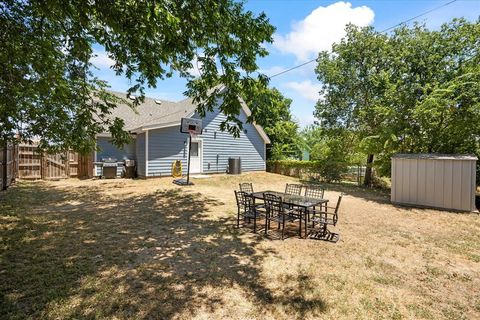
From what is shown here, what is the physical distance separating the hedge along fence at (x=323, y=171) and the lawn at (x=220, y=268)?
8721 mm

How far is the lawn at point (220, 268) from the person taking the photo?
3.34m

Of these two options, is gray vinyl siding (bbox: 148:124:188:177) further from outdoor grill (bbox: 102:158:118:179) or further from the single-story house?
outdoor grill (bbox: 102:158:118:179)

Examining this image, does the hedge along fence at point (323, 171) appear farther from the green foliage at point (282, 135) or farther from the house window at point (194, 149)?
→ the house window at point (194, 149)

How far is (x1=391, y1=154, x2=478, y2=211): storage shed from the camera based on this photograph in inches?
355

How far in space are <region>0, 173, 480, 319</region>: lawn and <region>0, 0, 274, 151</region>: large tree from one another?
229 centimetres

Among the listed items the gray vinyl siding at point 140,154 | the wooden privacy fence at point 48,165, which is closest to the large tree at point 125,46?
the gray vinyl siding at point 140,154

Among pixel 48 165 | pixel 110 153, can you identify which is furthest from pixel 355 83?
pixel 48 165

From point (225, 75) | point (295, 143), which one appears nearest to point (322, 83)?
point (295, 143)

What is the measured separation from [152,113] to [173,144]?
4.31m

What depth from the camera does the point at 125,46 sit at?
4906mm

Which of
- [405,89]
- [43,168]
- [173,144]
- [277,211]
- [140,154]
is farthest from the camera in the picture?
[173,144]

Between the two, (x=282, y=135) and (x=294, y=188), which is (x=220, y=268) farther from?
(x=282, y=135)

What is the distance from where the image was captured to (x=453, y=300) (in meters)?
3.70

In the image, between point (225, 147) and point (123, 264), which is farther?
point (225, 147)
